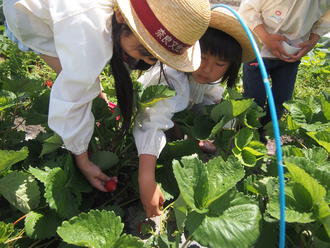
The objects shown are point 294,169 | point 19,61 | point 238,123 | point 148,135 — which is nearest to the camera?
point 294,169

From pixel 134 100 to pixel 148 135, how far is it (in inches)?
6.6

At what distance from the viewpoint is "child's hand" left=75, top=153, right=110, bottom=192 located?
1.30 metres

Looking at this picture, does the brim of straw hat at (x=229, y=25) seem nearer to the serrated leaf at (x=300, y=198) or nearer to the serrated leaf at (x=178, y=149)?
the serrated leaf at (x=178, y=149)

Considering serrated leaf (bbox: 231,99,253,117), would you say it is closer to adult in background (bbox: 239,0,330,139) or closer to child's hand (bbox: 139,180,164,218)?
child's hand (bbox: 139,180,164,218)

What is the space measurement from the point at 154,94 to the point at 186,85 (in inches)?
14.0

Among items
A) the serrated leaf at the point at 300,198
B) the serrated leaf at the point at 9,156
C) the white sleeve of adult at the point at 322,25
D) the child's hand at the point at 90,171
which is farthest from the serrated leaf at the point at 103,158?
the white sleeve of adult at the point at 322,25

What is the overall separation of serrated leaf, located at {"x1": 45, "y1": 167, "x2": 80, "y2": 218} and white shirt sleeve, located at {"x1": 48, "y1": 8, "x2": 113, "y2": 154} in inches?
4.5

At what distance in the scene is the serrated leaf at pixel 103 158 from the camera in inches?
54.4

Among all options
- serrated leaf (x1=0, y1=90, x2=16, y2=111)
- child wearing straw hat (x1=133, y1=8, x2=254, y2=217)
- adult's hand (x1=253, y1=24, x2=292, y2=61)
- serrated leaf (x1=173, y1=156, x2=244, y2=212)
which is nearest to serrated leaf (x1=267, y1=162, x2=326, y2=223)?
serrated leaf (x1=173, y1=156, x2=244, y2=212)

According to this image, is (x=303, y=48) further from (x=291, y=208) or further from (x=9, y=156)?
(x=9, y=156)

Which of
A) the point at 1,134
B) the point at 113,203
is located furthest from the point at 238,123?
the point at 1,134

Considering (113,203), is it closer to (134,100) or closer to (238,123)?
(134,100)

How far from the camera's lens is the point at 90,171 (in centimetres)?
130

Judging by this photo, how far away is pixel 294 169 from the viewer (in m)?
0.95
